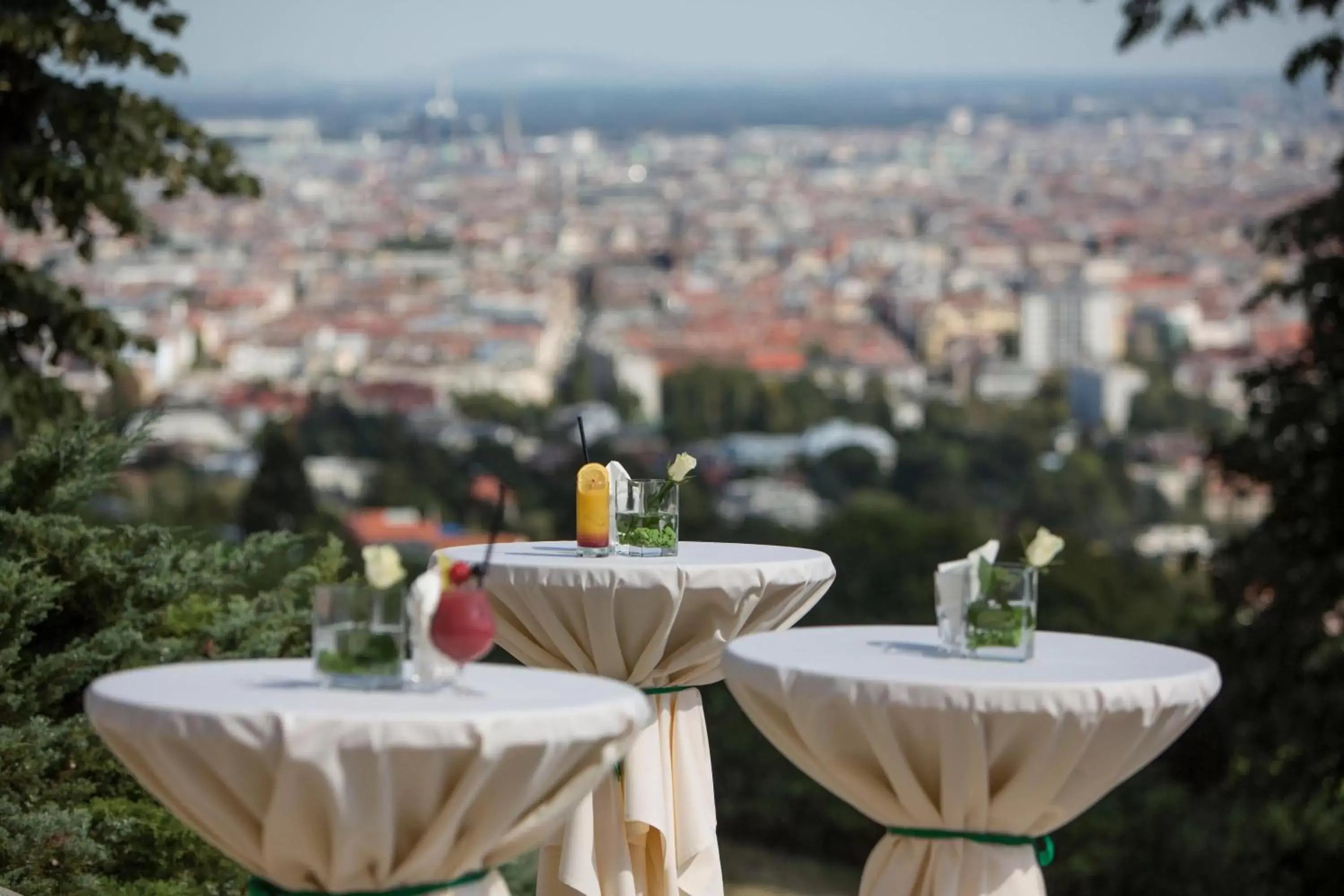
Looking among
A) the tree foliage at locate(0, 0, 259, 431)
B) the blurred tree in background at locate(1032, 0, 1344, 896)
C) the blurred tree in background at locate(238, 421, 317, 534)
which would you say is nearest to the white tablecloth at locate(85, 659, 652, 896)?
the tree foliage at locate(0, 0, 259, 431)

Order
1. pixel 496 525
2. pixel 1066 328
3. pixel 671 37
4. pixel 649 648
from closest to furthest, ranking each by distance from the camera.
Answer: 1. pixel 496 525
2. pixel 649 648
3. pixel 1066 328
4. pixel 671 37

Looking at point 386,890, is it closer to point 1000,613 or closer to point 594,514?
point 1000,613

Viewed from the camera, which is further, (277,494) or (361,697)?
(277,494)

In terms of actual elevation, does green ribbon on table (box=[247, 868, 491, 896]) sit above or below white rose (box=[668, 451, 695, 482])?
below

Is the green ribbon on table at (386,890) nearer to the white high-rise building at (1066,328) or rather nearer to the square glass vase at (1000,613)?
the square glass vase at (1000,613)

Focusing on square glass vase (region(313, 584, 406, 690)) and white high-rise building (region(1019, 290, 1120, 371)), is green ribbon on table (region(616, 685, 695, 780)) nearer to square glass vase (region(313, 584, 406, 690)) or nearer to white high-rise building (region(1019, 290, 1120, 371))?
square glass vase (region(313, 584, 406, 690))

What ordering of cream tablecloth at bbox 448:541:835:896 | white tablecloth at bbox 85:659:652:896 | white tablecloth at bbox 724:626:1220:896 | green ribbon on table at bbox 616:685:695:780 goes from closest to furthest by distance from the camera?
white tablecloth at bbox 85:659:652:896 < white tablecloth at bbox 724:626:1220:896 < cream tablecloth at bbox 448:541:835:896 < green ribbon on table at bbox 616:685:695:780

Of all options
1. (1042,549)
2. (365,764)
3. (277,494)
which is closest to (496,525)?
(365,764)
